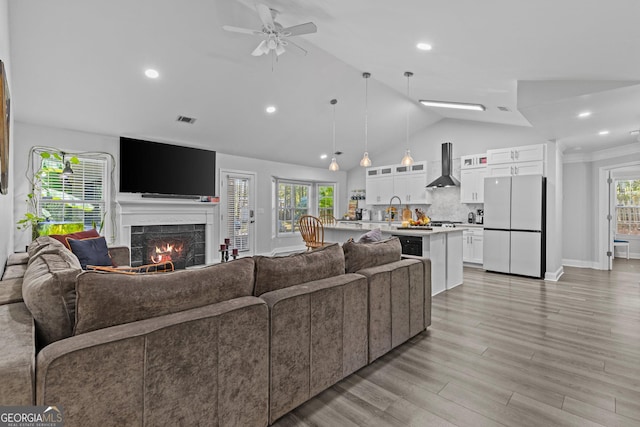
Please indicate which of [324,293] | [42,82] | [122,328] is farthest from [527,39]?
[42,82]

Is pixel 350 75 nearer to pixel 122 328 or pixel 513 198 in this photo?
pixel 513 198

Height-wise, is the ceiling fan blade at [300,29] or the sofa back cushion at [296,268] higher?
the ceiling fan blade at [300,29]

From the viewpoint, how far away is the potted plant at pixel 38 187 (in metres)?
4.35

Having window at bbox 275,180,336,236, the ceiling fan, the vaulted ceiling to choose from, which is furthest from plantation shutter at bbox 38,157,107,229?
window at bbox 275,180,336,236

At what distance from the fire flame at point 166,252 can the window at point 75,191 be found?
3.22 feet

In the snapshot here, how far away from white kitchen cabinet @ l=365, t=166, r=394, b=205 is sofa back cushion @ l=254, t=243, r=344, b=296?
608 cm

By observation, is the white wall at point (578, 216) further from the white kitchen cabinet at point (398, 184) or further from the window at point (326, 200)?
the window at point (326, 200)

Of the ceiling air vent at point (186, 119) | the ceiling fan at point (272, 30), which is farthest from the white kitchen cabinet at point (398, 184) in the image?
the ceiling fan at point (272, 30)

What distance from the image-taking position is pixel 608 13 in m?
2.18

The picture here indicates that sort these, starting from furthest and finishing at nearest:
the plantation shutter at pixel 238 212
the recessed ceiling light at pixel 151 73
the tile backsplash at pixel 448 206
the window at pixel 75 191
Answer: the tile backsplash at pixel 448 206 → the plantation shutter at pixel 238 212 → the window at pixel 75 191 → the recessed ceiling light at pixel 151 73

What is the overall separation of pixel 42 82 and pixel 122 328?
4259mm

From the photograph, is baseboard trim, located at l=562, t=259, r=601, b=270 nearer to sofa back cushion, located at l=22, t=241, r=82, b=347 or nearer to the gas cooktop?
the gas cooktop

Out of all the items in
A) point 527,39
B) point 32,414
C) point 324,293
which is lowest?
point 32,414

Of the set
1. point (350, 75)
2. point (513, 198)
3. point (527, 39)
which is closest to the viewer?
point (527, 39)
